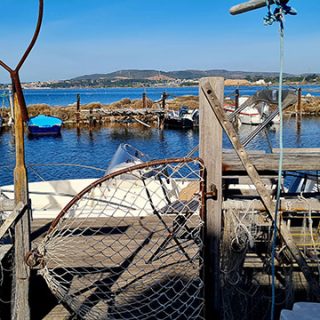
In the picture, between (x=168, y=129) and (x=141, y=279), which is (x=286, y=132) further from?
(x=141, y=279)

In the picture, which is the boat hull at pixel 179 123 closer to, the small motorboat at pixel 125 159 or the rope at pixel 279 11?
the small motorboat at pixel 125 159

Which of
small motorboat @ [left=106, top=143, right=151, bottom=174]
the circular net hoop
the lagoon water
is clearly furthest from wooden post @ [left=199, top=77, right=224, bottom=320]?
the lagoon water

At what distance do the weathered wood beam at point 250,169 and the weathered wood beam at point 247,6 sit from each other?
50 centimetres

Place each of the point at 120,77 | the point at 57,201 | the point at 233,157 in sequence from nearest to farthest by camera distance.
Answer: the point at 233,157, the point at 57,201, the point at 120,77

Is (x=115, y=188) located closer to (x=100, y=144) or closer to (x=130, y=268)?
(x=130, y=268)

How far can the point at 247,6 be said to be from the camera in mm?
3025

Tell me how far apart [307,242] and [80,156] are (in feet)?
73.3

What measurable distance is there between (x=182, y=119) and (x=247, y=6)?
33.8 metres

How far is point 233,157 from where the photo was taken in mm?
3518

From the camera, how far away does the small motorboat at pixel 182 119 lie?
36.8m

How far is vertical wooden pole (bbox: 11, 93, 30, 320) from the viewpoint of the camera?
3826 mm

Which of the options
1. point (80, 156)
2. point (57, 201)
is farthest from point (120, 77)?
point (57, 201)

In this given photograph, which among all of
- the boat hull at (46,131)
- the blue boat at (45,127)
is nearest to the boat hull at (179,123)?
the blue boat at (45,127)

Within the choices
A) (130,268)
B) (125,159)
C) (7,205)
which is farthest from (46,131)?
(7,205)
